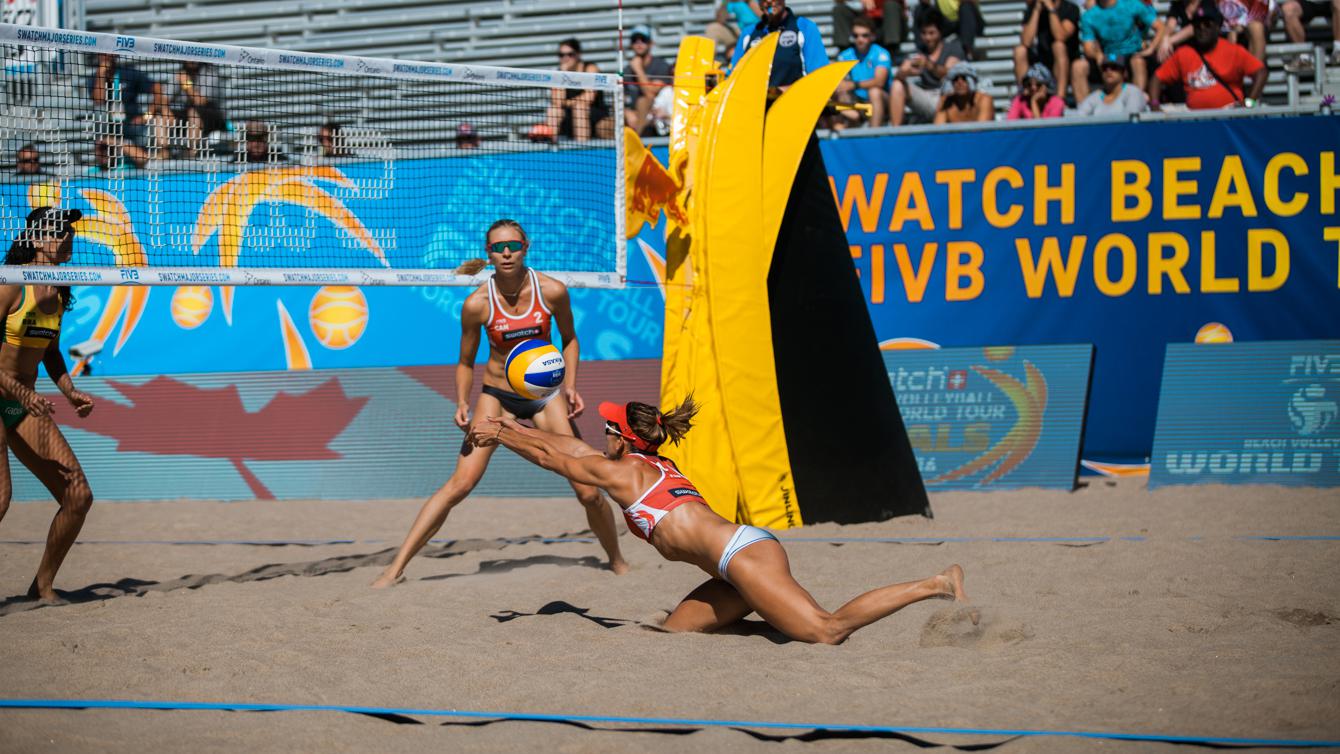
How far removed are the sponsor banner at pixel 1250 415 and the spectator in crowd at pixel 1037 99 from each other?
255 cm

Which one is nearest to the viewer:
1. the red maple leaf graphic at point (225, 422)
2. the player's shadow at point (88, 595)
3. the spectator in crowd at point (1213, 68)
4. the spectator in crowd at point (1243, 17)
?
the player's shadow at point (88, 595)

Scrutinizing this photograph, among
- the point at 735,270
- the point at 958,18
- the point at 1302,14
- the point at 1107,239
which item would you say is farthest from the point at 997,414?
the point at 1302,14

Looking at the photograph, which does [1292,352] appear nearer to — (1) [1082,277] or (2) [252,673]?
(1) [1082,277]

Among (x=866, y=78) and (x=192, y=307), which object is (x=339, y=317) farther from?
(x=866, y=78)

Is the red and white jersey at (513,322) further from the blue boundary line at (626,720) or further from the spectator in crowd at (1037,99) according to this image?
the spectator in crowd at (1037,99)

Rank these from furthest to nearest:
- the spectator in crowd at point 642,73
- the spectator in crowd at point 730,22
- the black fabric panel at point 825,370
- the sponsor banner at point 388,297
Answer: the spectator in crowd at point 730,22
the spectator in crowd at point 642,73
the sponsor banner at point 388,297
the black fabric panel at point 825,370

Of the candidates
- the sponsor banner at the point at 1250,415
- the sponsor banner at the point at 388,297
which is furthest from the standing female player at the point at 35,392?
the sponsor banner at the point at 1250,415

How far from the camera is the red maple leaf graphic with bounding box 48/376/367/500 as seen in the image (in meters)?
9.66

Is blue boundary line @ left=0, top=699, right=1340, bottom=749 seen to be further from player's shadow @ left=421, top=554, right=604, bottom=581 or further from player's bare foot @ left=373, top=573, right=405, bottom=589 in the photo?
player's shadow @ left=421, top=554, right=604, bottom=581

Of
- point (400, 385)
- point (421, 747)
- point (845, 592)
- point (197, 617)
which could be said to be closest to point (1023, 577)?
point (845, 592)

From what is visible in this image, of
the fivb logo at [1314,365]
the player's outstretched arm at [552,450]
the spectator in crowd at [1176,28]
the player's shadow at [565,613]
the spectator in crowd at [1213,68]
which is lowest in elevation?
the player's shadow at [565,613]

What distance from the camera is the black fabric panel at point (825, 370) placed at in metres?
7.56

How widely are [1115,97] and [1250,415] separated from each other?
10.1 feet

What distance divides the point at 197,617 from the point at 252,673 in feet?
3.76
